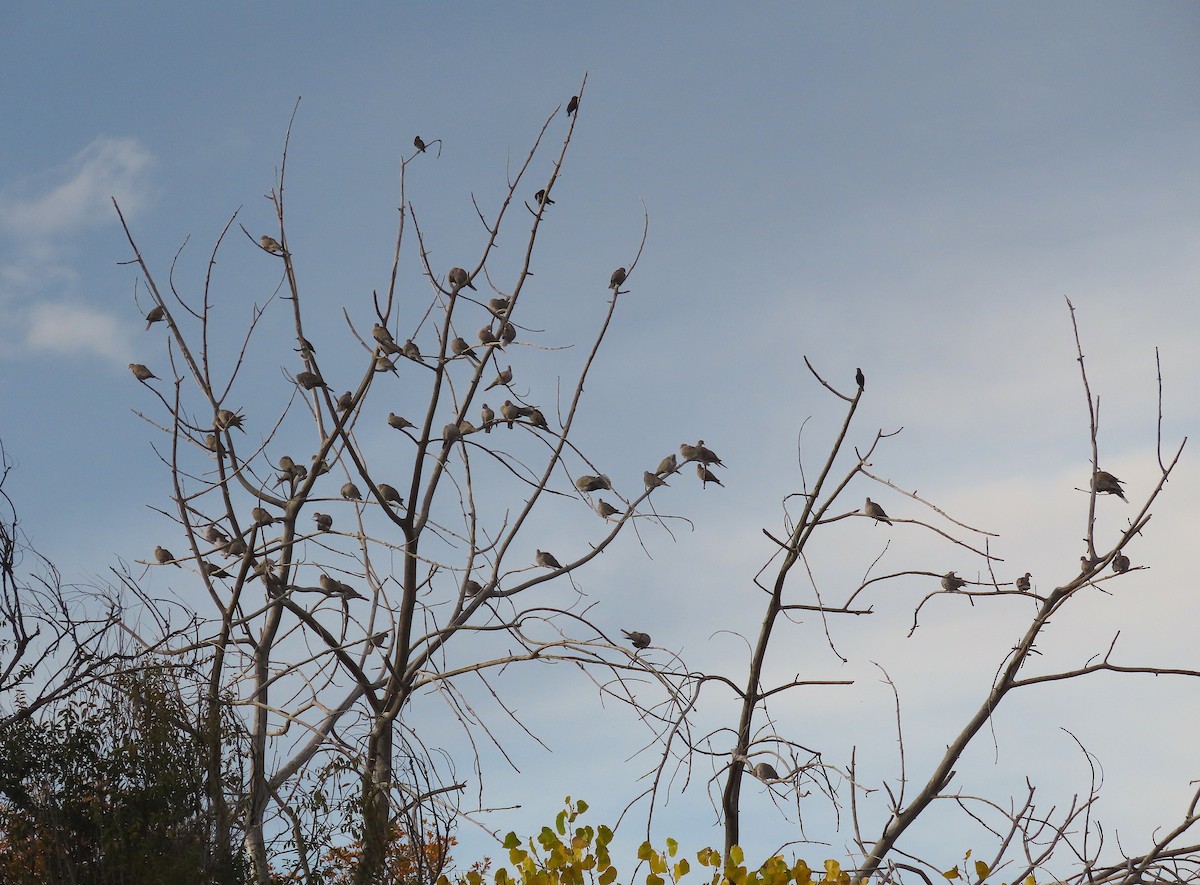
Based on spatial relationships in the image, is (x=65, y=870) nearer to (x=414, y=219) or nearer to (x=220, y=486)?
(x=220, y=486)

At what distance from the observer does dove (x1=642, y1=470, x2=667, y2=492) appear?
6.43 metres

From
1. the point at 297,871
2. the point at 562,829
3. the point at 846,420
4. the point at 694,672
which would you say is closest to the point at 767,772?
the point at 694,672

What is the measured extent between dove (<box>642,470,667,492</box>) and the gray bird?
195 cm

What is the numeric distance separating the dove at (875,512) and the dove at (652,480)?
1180mm

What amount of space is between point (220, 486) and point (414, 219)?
6.71ft

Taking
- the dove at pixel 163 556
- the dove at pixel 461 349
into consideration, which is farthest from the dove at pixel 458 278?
the dove at pixel 163 556

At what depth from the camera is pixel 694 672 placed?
5699 millimetres

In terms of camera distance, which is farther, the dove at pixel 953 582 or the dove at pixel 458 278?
the dove at pixel 458 278

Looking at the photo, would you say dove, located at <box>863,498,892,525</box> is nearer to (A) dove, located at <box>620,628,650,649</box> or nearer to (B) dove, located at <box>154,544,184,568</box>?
(A) dove, located at <box>620,628,650,649</box>

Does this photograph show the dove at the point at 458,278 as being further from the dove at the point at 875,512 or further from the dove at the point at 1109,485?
the dove at the point at 1109,485

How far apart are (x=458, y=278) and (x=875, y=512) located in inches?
114

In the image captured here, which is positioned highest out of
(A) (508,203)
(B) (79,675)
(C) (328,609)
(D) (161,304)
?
(A) (508,203)

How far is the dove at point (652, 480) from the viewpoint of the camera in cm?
643

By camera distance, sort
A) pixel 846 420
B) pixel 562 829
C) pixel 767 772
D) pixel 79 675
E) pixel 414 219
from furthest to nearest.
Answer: pixel 414 219, pixel 79 675, pixel 846 420, pixel 767 772, pixel 562 829
